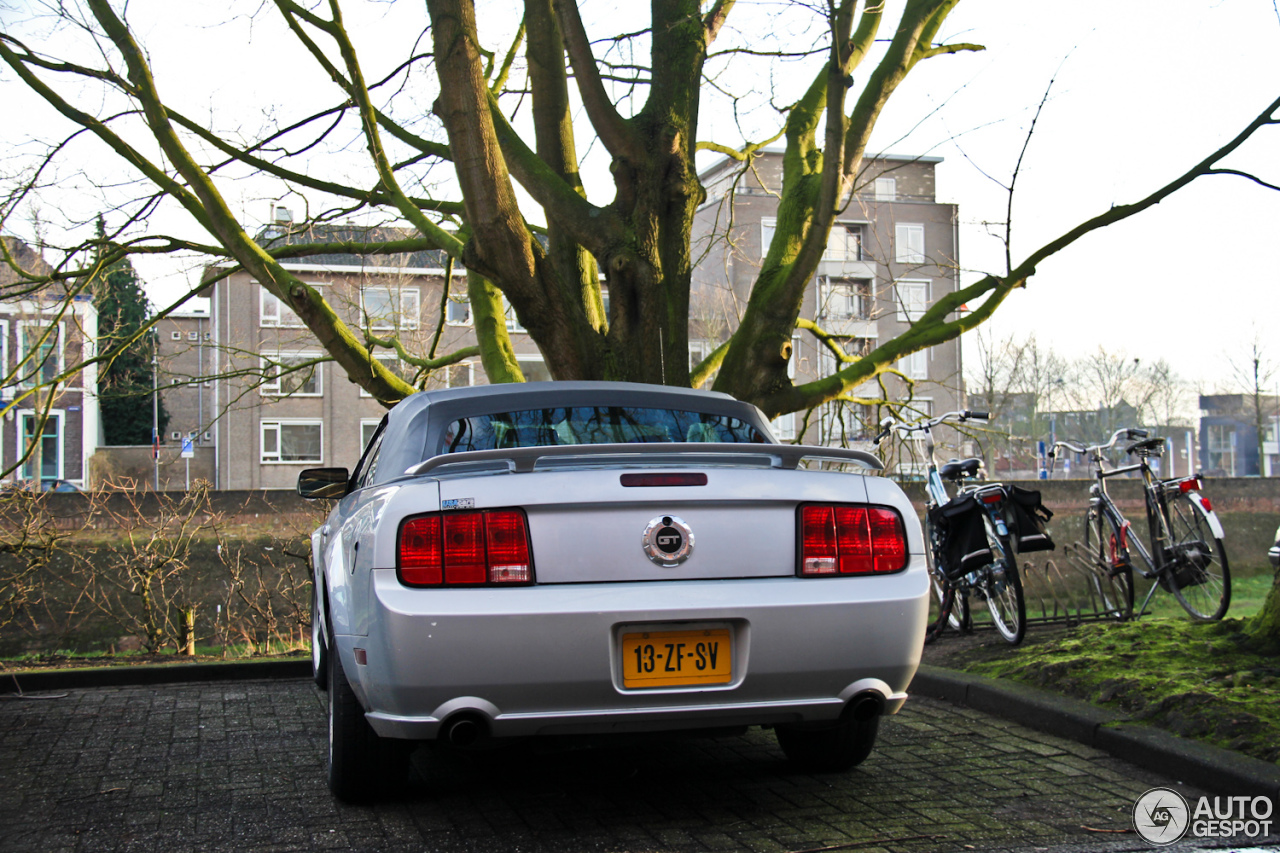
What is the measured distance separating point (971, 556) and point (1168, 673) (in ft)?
6.08

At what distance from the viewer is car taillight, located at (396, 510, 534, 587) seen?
3.02m

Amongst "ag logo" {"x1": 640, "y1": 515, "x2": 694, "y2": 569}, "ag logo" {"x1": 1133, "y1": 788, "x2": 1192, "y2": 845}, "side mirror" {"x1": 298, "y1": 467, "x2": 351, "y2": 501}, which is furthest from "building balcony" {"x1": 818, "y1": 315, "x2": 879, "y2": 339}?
"ag logo" {"x1": 640, "y1": 515, "x2": 694, "y2": 569}

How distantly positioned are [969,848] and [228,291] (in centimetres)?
4734

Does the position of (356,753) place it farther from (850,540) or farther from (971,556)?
(971,556)

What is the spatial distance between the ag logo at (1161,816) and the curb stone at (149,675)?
5277mm

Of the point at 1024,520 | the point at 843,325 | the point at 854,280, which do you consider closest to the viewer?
the point at 1024,520

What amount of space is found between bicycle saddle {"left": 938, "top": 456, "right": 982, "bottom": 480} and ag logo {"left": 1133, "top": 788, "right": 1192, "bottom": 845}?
145 inches

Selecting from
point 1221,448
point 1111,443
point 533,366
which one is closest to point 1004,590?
point 1111,443

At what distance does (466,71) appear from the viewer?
648cm

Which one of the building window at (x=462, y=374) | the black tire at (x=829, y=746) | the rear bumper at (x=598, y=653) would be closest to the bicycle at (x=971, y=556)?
the black tire at (x=829, y=746)

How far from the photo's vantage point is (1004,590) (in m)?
6.50

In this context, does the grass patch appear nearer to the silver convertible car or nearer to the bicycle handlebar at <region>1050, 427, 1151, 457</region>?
the bicycle handlebar at <region>1050, 427, 1151, 457</region>

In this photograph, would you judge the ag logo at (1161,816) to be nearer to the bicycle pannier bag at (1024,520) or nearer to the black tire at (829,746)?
the black tire at (829,746)

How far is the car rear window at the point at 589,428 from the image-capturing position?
3.92m
